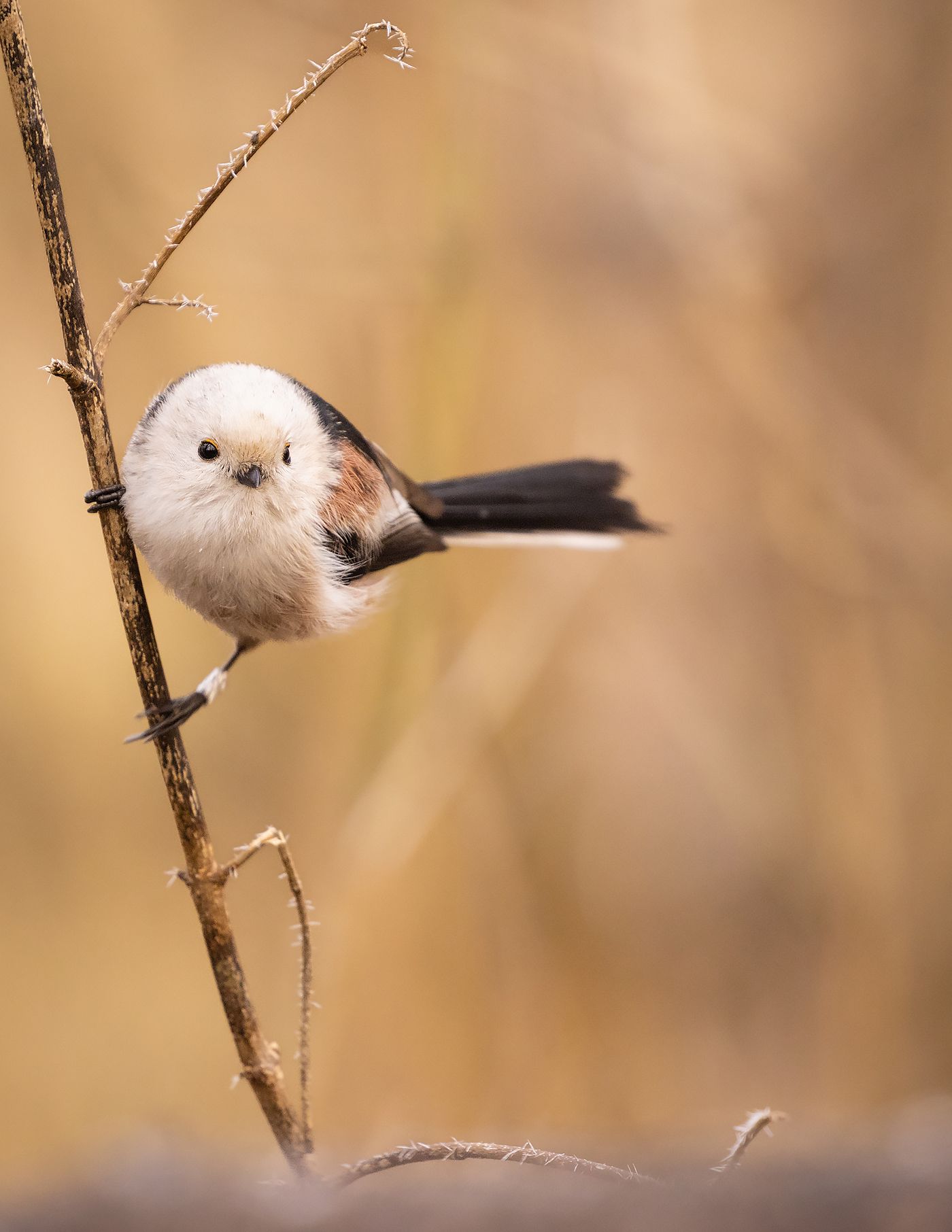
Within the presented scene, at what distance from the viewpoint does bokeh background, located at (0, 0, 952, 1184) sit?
115 inches

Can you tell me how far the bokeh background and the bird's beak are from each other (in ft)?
4.51

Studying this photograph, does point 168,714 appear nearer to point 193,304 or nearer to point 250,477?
point 250,477

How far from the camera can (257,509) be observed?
5.24 ft

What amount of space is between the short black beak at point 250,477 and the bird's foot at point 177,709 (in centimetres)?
33

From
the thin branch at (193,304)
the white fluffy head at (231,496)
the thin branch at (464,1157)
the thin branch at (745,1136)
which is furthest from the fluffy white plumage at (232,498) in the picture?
the thin branch at (745,1136)

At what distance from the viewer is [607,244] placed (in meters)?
3.46

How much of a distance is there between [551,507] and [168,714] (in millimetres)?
1012

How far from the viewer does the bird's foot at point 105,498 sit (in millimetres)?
1320

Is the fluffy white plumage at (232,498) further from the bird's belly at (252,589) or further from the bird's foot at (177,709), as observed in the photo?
the bird's foot at (177,709)

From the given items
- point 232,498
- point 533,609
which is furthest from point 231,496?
point 533,609

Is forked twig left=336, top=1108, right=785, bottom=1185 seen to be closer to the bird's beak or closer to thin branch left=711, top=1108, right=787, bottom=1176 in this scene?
Answer: thin branch left=711, top=1108, right=787, bottom=1176

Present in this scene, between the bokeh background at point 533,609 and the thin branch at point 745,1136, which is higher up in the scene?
the bokeh background at point 533,609

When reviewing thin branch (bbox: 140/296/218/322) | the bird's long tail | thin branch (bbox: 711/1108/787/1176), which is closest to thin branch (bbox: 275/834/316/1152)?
thin branch (bbox: 711/1108/787/1176)

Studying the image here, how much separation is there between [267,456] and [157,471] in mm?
159
